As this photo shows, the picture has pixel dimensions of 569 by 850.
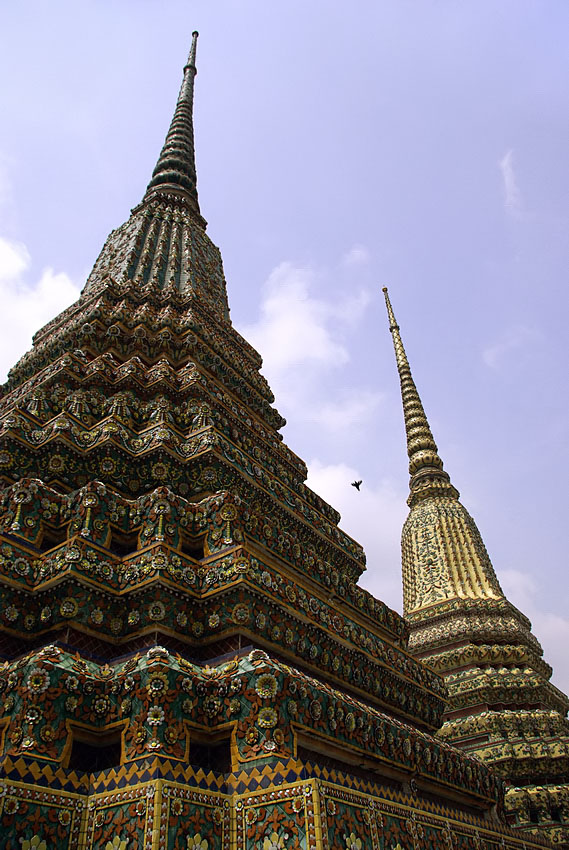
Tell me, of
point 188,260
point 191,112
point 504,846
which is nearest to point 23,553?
point 504,846

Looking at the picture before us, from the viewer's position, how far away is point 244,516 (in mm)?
5684

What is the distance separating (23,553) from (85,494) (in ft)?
2.17

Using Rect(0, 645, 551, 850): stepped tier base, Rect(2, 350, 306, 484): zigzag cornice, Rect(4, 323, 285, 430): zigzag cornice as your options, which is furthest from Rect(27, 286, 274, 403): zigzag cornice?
Rect(0, 645, 551, 850): stepped tier base

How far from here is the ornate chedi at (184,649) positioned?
3.46m

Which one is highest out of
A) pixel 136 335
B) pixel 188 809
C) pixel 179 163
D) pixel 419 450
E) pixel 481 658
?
pixel 179 163

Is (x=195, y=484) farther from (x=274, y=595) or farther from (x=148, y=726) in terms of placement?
(x=148, y=726)

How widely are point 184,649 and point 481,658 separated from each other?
10.7 metres

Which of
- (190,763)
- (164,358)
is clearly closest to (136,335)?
(164,358)

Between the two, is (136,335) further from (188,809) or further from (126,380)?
(188,809)

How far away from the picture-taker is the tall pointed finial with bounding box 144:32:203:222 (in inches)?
575

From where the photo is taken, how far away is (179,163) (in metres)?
15.4

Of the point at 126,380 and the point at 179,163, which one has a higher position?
the point at 179,163

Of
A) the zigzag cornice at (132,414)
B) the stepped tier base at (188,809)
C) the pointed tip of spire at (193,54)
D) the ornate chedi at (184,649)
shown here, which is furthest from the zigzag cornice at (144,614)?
the pointed tip of spire at (193,54)

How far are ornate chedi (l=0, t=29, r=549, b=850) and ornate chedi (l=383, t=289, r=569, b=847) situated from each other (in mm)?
4860
